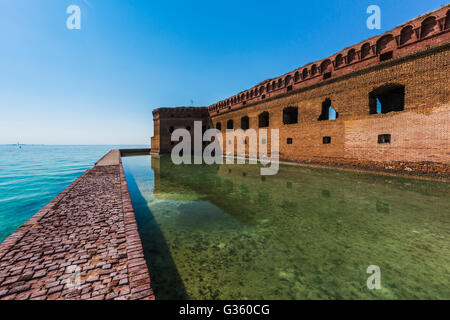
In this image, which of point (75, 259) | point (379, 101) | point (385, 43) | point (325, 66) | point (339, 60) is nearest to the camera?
point (75, 259)

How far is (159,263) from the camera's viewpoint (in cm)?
267

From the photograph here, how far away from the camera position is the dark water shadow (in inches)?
83.8

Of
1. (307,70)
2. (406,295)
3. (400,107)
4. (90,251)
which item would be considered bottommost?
(406,295)

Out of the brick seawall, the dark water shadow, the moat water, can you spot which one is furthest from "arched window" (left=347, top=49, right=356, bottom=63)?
the brick seawall

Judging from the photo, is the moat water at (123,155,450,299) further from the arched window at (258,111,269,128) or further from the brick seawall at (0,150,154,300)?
the arched window at (258,111,269,128)

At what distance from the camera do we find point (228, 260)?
272 centimetres

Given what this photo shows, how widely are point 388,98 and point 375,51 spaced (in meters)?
3.40

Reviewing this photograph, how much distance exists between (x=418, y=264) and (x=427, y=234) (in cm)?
130

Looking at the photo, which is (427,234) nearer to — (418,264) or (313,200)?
(418,264)

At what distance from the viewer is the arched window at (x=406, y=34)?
28.8 ft

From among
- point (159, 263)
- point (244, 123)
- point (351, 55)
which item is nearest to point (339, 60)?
point (351, 55)

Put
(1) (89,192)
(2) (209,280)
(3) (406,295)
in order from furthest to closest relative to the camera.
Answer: (1) (89,192)
(2) (209,280)
(3) (406,295)

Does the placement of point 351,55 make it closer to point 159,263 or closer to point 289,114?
point 289,114
